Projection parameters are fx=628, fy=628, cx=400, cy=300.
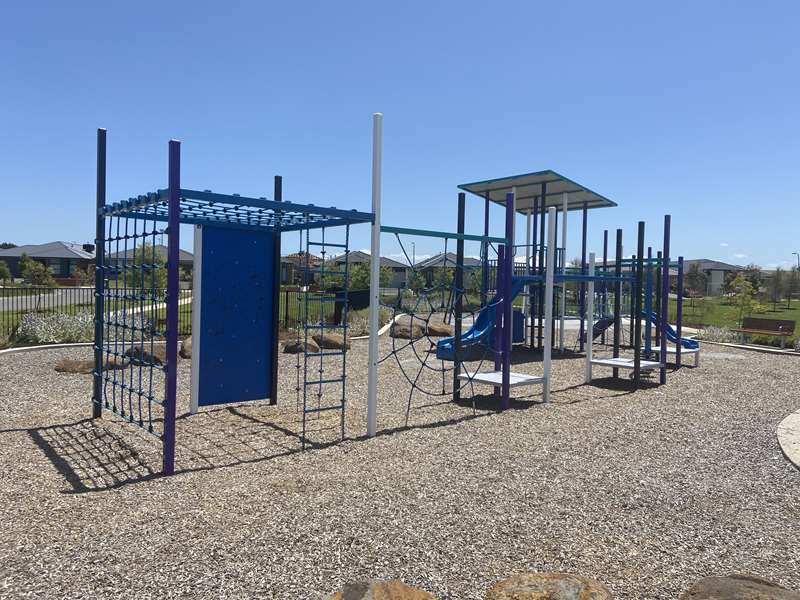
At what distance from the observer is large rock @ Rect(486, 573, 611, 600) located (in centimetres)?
276

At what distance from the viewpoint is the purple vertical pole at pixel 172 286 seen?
16.3ft

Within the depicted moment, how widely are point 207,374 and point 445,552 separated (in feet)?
14.4

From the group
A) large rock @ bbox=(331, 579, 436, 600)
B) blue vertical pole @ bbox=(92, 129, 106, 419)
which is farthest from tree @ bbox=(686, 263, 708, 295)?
large rock @ bbox=(331, 579, 436, 600)

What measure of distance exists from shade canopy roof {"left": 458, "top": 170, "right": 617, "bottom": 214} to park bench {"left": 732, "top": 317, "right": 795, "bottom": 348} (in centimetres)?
524

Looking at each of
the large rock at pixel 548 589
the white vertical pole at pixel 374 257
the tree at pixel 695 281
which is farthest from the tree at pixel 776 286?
the large rock at pixel 548 589

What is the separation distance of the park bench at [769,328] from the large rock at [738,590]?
50.2 ft

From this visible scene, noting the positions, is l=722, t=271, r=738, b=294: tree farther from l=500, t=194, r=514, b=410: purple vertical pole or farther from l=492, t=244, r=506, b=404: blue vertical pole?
l=500, t=194, r=514, b=410: purple vertical pole

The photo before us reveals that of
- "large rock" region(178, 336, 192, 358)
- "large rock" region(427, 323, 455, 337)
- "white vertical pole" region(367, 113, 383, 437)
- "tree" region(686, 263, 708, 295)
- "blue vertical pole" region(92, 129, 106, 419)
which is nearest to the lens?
"white vertical pole" region(367, 113, 383, 437)

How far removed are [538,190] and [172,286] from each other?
447 inches

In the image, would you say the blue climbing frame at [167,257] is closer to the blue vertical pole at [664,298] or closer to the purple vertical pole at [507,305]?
the purple vertical pole at [507,305]

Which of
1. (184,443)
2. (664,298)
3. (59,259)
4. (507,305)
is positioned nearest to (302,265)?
(184,443)

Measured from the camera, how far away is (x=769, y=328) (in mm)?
16797

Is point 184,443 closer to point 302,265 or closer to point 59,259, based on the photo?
point 302,265

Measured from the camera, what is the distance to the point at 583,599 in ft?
8.96
